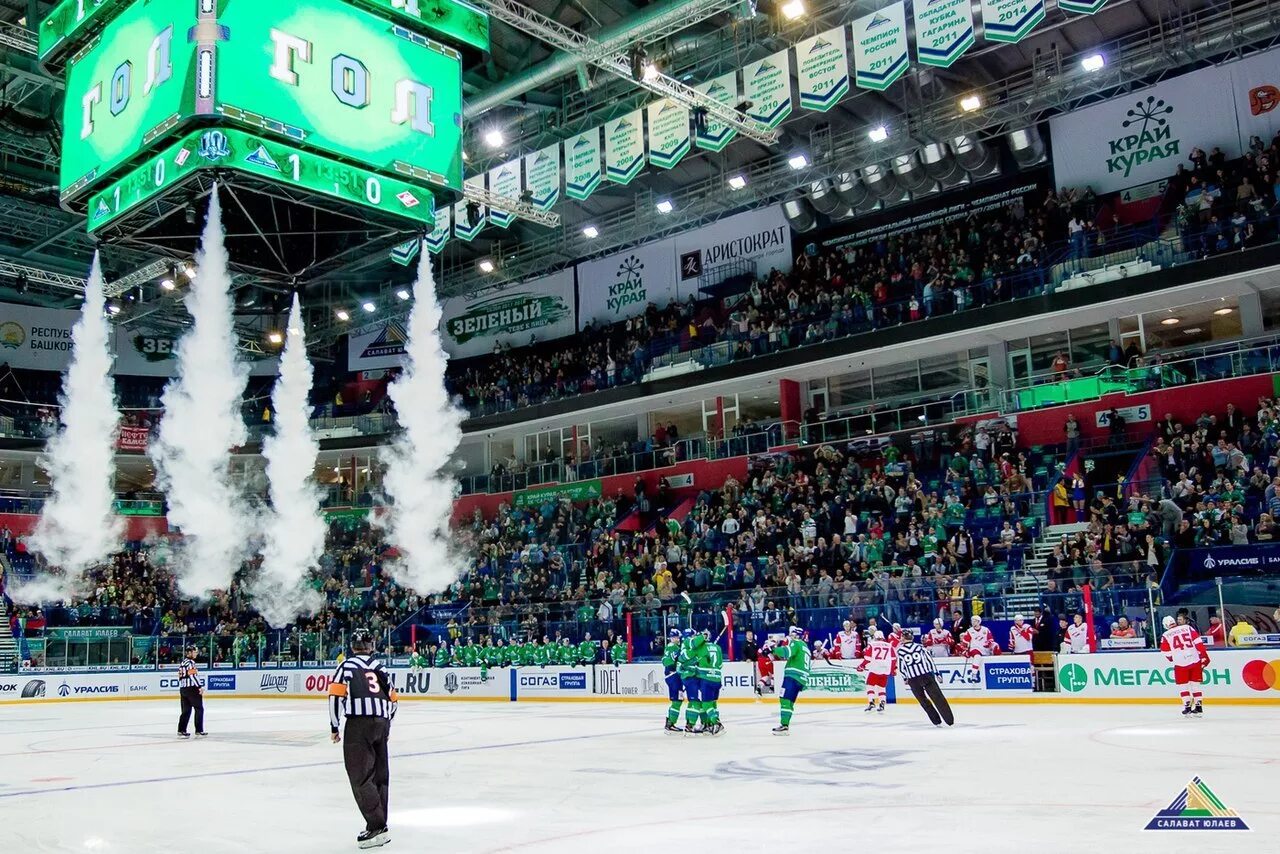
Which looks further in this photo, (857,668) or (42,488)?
(42,488)

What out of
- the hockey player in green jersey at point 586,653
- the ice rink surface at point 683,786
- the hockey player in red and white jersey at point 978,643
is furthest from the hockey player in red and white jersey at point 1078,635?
the hockey player in green jersey at point 586,653

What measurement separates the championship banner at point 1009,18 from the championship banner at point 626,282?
22.4 meters

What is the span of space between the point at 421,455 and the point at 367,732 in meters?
40.0

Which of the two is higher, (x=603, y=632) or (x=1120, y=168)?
(x=1120, y=168)

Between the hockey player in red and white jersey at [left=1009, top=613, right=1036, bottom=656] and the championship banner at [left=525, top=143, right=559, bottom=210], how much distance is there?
16020mm

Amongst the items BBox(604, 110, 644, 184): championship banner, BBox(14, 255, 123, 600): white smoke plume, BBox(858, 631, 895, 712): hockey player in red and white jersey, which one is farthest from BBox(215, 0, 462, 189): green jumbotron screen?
BBox(14, 255, 123, 600): white smoke plume

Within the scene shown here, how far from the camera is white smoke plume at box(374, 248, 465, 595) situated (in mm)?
44281

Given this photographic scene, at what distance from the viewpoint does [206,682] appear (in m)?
36.3

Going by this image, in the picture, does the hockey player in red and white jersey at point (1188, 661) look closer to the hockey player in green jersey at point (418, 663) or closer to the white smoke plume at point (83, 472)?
the hockey player in green jersey at point (418, 663)

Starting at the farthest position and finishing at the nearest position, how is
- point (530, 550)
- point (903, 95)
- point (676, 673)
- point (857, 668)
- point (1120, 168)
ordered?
point (530, 550) → point (1120, 168) → point (903, 95) → point (857, 668) → point (676, 673)

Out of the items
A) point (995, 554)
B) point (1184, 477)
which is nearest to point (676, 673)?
point (995, 554)

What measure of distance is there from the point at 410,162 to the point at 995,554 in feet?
54.3

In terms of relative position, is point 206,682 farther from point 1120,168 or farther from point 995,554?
point 1120,168

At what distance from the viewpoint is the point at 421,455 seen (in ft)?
156
